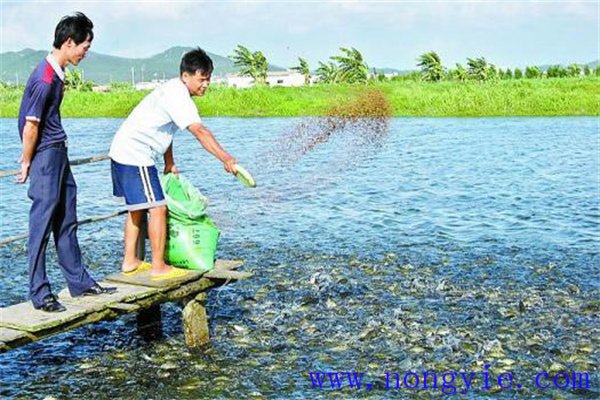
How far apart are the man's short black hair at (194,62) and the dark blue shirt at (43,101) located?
3.94 feet

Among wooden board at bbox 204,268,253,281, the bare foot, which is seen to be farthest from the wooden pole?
the bare foot

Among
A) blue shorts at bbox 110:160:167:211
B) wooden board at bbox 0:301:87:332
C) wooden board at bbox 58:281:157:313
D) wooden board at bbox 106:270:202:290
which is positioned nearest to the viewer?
wooden board at bbox 0:301:87:332

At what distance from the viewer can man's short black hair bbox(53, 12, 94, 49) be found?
724 centimetres

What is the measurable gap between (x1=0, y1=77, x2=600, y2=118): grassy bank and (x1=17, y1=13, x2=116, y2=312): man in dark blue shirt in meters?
47.3

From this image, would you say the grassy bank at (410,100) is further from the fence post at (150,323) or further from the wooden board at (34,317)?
the wooden board at (34,317)

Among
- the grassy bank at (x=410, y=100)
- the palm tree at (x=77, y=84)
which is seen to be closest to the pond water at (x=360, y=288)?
the grassy bank at (x=410, y=100)

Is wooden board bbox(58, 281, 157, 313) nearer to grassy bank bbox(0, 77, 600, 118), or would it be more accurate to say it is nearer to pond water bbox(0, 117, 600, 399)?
pond water bbox(0, 117, 600, 399)

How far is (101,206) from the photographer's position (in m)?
20.0

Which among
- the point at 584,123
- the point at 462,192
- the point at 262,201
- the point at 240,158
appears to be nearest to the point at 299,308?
the point at 262,201

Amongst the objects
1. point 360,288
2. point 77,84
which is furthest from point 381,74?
point 360,288

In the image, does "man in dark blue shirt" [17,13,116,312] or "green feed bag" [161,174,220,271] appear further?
"green feed bag" [161,174,220,271]

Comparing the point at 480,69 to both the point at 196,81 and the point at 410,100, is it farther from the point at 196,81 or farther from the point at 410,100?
the point at 196,81

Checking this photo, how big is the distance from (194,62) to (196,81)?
18 centimetres

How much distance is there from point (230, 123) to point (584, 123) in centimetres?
2070
